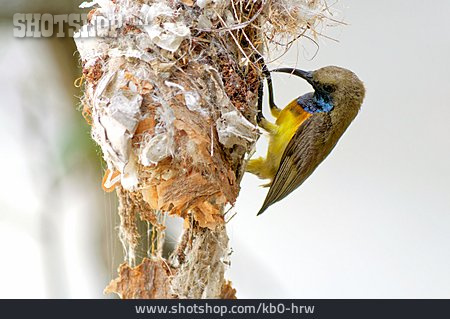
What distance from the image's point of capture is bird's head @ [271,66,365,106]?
4.90ft

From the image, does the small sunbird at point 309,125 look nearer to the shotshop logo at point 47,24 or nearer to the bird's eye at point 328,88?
the bird's eye at point 328,88

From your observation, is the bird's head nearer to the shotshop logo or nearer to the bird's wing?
the bird's wing

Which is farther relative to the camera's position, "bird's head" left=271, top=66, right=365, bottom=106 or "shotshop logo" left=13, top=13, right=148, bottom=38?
"shotshop logo" left=13, top=13, right=148, bottom=38

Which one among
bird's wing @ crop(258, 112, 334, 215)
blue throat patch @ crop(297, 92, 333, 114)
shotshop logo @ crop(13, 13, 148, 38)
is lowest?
bird's wing @ crop(258, 112, 334, 215)

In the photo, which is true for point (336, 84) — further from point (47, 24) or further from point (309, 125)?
point (47, 24)

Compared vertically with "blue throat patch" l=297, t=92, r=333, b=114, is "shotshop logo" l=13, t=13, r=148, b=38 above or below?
above

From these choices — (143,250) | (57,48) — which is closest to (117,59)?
(143,250)

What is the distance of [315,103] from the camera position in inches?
60.9

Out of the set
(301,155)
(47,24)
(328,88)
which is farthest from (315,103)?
(47,24)

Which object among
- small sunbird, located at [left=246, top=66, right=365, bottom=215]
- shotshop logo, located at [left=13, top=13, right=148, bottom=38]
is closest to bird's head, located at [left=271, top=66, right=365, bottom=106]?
small sunbird, located at [left=246, top=66, right=365, bottom=215]

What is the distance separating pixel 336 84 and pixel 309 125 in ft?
0.41

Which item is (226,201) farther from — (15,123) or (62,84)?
(15,123)

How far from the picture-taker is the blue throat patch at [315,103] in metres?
1.53

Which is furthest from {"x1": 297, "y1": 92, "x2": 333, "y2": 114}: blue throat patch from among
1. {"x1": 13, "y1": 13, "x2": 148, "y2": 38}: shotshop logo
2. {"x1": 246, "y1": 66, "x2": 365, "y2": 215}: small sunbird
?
{"x1": 13, "y1": 13, "x2": 148, "y2": 38}: shotshop logo
